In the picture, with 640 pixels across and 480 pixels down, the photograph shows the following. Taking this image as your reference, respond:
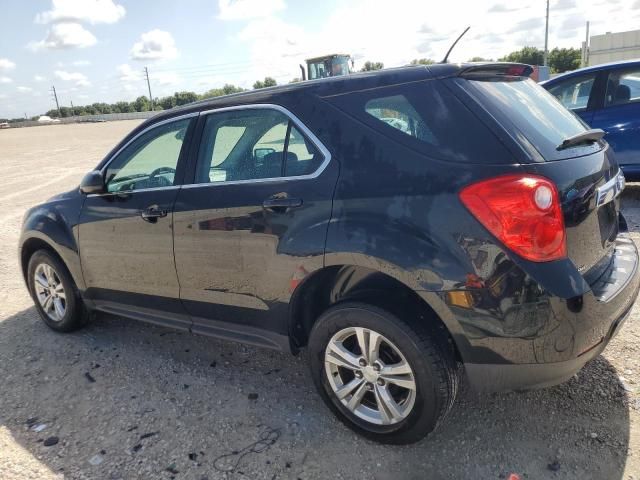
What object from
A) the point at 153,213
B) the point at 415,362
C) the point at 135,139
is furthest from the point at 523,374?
the point at 135,139

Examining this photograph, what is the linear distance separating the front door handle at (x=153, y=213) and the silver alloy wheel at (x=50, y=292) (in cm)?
140

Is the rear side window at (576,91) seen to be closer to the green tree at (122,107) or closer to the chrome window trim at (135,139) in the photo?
the chrome window trim at (135,139)

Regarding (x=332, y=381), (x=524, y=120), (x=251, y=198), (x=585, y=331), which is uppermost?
(x=524, y=120)

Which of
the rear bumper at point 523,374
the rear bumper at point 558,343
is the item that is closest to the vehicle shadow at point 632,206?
the rear bumper at point 558,343

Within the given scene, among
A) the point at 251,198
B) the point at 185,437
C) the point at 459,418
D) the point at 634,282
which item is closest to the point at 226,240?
the point at 251,198

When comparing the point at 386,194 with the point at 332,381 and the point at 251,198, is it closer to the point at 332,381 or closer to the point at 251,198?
the point at 251,198

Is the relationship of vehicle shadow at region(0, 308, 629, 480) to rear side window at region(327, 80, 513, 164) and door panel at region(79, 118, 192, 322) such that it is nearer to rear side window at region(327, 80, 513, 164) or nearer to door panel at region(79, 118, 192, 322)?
door panel at region(79, 118, 192, 322)

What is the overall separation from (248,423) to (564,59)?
7453 cm

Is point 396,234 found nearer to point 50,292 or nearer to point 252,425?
point 252,425

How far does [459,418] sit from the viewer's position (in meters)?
2.91

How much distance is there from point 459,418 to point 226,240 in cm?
162

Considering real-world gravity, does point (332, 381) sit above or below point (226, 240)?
below

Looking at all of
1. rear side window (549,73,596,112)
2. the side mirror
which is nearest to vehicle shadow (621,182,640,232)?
rear side window (549,73,596,112)

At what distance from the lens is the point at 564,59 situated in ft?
218
